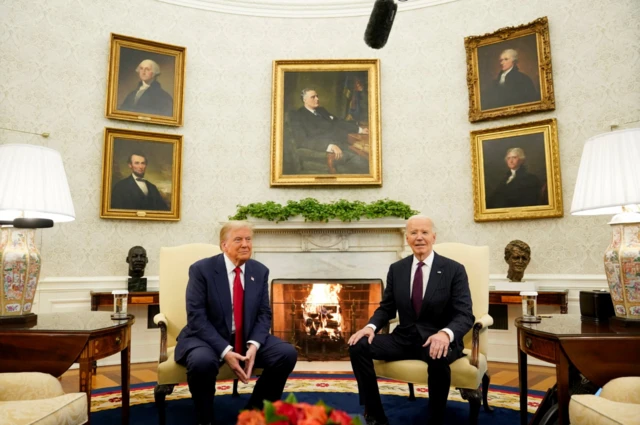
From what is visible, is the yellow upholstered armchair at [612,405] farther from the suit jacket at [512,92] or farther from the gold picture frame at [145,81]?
the gold picture frame at [145,81]

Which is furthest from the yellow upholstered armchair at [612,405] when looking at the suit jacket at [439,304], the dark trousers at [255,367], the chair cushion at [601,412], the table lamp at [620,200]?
the dark trousers at [255,367]

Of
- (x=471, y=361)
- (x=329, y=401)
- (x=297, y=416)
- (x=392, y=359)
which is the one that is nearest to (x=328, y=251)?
(x=329, y=401)

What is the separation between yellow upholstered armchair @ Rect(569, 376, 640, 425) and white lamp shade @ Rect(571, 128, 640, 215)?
2.99 ft

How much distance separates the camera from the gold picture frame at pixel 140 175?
17.9 ft

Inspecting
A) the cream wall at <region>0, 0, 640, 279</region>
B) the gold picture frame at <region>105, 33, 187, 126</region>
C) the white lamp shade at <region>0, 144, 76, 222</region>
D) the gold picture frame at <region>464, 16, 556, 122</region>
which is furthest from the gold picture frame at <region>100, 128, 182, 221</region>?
the gold picture frame at <region>464, 16, 556, 122</region>

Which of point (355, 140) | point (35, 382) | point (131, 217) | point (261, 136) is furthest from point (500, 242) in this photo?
point (35, 382)

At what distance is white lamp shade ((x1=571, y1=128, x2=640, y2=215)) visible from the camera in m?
2.38

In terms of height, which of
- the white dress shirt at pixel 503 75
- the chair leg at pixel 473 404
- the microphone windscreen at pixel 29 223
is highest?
the white dress shirt at pixel 503 75

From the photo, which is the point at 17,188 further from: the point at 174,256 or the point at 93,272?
the point at 93,272

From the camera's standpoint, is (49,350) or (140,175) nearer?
(49,350)

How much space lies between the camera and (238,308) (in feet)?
9.91

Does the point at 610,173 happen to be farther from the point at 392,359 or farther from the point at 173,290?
the point at 173,290

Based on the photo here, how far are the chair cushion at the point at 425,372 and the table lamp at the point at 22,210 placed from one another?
2228 millimetres

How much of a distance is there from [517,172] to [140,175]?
4.68 m
